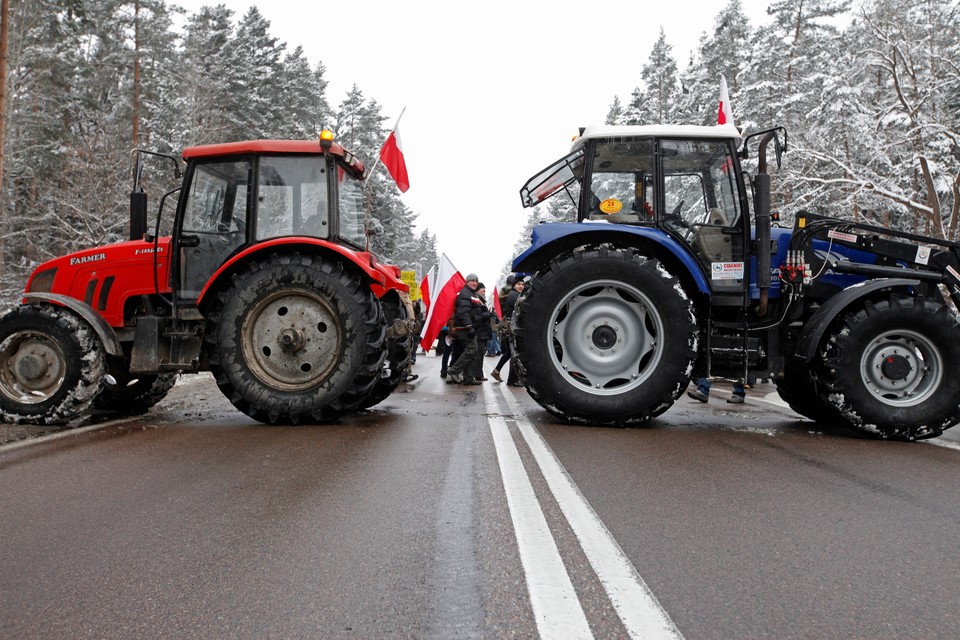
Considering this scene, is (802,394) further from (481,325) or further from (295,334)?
(481,325)

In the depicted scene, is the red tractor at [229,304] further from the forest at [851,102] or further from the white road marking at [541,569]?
the forest at [851,102]

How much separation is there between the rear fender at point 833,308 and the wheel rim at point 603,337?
1282mm

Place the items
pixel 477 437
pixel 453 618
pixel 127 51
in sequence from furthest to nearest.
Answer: pixel 127 51 < pixel 477 437 < pixel 453 618

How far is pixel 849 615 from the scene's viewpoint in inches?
82.3

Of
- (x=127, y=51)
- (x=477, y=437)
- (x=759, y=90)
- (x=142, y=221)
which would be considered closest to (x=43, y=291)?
(x=142, y=221)

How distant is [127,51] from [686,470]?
3145 cm

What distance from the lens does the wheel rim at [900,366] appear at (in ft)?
18.8

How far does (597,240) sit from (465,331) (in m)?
5.25

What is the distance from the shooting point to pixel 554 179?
703 cm

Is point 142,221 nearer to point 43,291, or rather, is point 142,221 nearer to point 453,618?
point 43,291

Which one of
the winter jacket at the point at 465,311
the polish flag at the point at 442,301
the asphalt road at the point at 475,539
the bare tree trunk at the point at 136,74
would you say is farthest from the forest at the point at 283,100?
the asphalt road at the point at 475,539

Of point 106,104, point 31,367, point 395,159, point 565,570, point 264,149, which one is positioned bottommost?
point 565,570

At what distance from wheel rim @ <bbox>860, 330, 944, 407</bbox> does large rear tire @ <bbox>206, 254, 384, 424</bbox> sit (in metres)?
4.34

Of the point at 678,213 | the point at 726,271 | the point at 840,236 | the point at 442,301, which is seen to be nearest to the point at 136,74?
the point at 442,301
